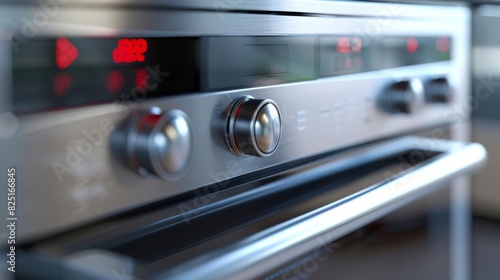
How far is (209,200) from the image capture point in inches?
21.9

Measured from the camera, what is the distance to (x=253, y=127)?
0.52 m

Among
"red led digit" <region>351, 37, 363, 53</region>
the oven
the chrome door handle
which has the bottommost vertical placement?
the chrome door handle

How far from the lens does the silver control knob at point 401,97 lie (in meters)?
0.79

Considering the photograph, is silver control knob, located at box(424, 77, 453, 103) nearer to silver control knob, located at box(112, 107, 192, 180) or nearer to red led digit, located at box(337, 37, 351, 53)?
red led digit, located at box(337, 37, 351, 53)

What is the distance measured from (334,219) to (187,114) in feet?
0.65

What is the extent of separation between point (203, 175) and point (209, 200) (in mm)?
41

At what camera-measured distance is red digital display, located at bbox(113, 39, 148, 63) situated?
0.44 metres

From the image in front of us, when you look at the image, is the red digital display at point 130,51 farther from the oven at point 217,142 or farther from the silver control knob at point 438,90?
the silver control knob at point 438,90

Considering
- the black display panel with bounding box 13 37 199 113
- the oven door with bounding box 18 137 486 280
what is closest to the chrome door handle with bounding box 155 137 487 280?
the oven door with bounding box 18 137 486 280

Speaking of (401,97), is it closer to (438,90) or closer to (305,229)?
(438,90)

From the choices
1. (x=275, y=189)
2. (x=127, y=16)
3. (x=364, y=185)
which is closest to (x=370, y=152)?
(x=364, y=185)

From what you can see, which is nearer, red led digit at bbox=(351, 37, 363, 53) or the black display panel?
the black display panel

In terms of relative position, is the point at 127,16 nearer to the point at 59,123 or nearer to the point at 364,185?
the point at 59,123

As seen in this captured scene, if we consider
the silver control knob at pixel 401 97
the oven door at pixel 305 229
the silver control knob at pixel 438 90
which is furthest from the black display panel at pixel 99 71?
the silver control knob at pixel 438 90
